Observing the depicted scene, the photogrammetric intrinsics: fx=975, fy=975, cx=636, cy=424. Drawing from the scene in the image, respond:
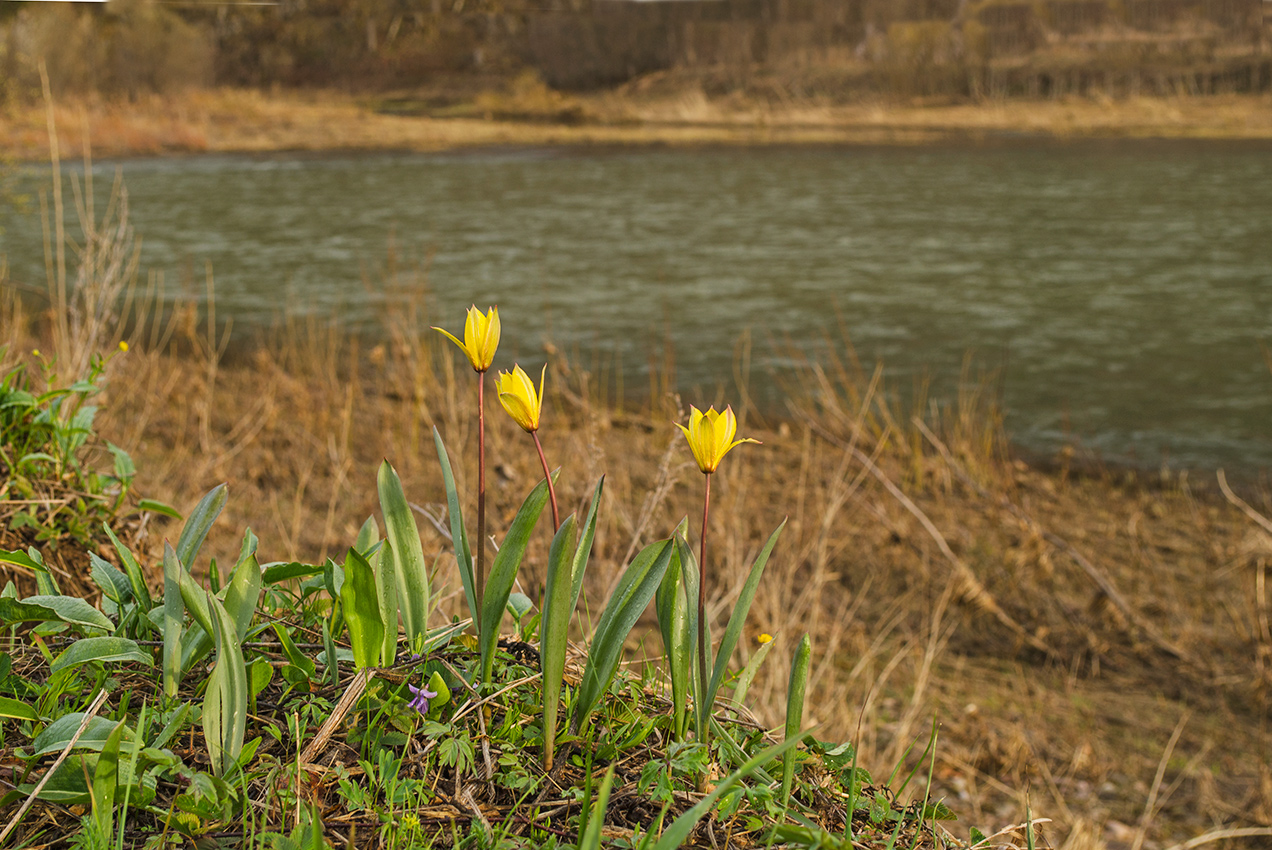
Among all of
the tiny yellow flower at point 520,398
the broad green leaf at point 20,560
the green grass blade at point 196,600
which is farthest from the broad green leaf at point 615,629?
the broad green leaf at point 20,560

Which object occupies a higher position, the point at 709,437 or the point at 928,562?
the point at 709,437

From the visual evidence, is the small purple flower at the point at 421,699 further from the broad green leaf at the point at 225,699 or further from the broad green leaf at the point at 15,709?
the broad green leaf at the point at 15,709

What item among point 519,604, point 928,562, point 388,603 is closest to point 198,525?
point 388,603

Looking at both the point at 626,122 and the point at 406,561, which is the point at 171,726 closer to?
the point at 406,561

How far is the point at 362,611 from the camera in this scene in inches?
49.8

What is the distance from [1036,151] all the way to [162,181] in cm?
1985

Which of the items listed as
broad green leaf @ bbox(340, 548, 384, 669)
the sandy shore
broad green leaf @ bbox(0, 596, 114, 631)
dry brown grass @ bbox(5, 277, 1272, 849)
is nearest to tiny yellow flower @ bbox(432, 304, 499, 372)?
broad green leaf @ bbox(340, 548, 384, 669)

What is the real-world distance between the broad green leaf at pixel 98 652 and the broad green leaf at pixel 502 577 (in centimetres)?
46

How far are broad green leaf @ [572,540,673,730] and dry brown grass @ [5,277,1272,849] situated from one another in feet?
3.00

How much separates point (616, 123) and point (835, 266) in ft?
73.2

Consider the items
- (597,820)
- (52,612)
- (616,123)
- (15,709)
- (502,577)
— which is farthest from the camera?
(616,123)

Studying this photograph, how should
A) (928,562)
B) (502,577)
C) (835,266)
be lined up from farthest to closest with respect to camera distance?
1. (835,266)
2. (928,562)
3. (502,577)

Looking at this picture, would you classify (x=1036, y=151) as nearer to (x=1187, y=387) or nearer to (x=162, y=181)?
(x=1187, y=387)

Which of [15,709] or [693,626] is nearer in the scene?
[15,709]
